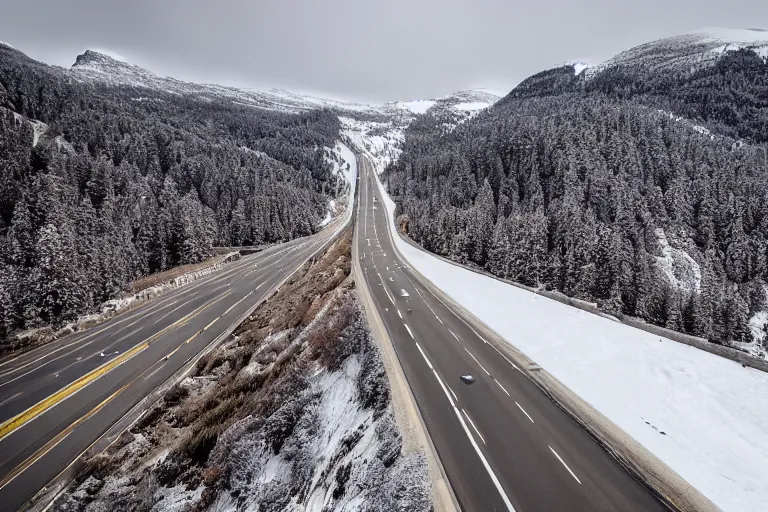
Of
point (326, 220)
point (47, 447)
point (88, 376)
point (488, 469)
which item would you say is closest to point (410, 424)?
point (488, 469)

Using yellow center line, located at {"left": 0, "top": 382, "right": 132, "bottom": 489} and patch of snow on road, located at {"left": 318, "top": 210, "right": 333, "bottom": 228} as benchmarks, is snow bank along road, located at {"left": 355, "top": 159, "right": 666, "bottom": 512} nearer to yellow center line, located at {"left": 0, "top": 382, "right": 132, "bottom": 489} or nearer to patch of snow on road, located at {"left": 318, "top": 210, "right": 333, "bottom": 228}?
yellow center line, located at {"left": 0, "top": 382, "right": 132, "bottom": 489}

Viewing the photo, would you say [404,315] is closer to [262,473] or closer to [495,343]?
[495,343]

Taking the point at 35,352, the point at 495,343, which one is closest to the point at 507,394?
the point at 495,343

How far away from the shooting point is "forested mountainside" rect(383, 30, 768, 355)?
59.8 meters

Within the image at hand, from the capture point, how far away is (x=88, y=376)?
92.9ft

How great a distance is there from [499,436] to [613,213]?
12688 centimetres

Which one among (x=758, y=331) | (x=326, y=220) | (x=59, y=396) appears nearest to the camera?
(x=59, y=396)

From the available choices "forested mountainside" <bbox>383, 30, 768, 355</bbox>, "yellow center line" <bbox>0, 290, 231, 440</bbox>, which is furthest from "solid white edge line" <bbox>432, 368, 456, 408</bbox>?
"forested mountainside" <bbox>383, 30, 768, 355</bbox>

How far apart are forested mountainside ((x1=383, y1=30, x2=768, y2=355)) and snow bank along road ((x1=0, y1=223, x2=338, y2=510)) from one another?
5002 cm

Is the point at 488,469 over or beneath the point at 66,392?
over

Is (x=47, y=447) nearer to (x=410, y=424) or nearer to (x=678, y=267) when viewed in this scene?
(x=410, y=424)

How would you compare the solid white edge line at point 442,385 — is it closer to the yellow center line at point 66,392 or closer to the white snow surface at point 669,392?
the white snow surface at point 669,392

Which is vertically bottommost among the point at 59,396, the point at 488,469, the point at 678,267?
the point at 678,267

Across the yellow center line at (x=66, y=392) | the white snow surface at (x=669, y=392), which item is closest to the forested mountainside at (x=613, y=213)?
the white snow surface at (x=669, y=392)
